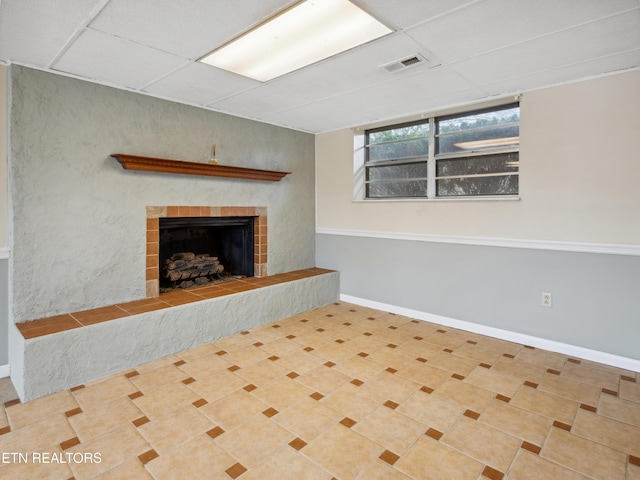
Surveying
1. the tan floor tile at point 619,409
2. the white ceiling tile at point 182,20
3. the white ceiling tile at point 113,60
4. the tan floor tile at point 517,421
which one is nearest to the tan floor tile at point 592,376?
the tan floor tile at point 619,409

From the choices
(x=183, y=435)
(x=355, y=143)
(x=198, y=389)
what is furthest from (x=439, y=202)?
(x=183, y=435)

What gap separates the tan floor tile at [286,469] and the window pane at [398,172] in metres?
3.22

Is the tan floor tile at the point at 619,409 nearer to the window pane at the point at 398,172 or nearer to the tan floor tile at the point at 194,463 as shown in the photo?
the tan floor tile at the point at 194,463

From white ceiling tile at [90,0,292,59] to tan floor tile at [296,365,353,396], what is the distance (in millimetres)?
2392

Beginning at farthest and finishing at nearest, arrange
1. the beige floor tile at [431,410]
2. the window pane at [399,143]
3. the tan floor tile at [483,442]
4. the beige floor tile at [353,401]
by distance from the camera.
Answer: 1. the window pane at [399,143]
2. the beige floor tile at [353,401]
3. the beige floor tile at [431,410]
4. the tan floor tile at [483,442]

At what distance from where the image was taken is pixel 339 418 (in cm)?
226

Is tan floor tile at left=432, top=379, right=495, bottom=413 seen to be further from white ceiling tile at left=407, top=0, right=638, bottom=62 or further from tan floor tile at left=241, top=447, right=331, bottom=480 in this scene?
white ceiling tile at left=407, top=0, right=638, bottom=62

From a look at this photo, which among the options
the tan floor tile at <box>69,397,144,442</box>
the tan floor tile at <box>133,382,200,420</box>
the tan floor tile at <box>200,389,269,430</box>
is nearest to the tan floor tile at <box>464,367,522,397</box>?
the tan floor tile at <box>200,389,269,430</box>

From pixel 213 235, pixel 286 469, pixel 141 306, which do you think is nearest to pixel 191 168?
pixel 213 235

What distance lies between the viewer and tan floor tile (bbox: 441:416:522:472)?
1899mm

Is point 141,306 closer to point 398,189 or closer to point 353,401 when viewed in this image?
point 353,401

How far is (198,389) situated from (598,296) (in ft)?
10.7

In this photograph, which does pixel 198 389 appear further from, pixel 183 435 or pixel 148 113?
pixel 148 113

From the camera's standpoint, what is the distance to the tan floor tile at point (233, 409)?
7.30 ft
